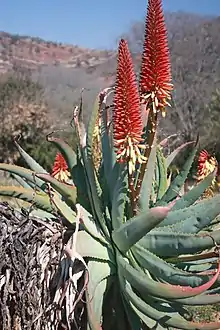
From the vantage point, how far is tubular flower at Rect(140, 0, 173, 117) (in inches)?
82.7

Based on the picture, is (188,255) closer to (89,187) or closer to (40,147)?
(89,187)

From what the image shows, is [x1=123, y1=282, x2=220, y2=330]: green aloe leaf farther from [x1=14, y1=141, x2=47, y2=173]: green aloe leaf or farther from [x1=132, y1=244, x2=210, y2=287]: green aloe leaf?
[x1=14, y1=141, x2=47, y2=173]: green aloe leaf

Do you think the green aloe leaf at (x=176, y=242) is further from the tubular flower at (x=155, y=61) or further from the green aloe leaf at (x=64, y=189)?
the tubular flower at (x=155, y=61)

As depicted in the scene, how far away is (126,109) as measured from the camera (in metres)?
2.04

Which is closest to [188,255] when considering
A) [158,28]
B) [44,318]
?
[44,318]

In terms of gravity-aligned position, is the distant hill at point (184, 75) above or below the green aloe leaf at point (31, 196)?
above

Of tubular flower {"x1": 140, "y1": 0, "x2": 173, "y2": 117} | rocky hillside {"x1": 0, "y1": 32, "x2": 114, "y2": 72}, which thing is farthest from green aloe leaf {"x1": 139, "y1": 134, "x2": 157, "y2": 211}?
rocky hillside {"x1": 0, "y1": 32, "x2": 114, "y2": 72}

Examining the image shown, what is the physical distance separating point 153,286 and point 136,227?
0.73ft

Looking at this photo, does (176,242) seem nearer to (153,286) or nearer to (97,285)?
(153,286)

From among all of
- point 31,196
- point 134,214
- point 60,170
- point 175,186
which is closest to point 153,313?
point 134,214

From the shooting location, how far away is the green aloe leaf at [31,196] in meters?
2.47

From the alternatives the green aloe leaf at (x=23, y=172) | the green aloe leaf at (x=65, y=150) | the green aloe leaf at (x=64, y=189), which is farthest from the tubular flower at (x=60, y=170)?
the green aloe leaf at (x=64, y=189)

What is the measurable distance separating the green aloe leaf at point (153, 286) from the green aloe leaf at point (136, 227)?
0.08 m

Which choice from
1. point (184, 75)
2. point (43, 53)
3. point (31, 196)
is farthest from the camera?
point (43, 53)
